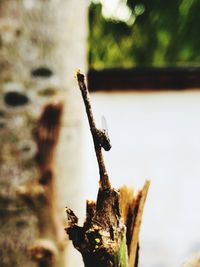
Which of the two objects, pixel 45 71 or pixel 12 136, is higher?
pixel 45 71

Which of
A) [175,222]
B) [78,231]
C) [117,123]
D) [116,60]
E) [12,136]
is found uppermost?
[116,60]

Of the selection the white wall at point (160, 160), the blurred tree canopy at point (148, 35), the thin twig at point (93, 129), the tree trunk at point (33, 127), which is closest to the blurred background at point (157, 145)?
the white wall at point (160, 160)

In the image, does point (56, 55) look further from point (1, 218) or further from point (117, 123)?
point (117, 123)

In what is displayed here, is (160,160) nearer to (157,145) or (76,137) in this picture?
(157,145)

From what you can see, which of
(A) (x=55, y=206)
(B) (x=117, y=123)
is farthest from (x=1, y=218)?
(B) (x=117, y=123)

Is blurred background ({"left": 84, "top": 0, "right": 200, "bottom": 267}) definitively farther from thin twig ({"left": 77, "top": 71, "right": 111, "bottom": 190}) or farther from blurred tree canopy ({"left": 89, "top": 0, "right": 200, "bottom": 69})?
blurred tree canopy ({"left": 89, "top": 0, "right": 200, "bottom": 69})

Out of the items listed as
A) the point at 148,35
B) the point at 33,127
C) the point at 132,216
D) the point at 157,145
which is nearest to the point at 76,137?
the point at 33,127
